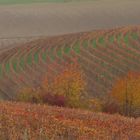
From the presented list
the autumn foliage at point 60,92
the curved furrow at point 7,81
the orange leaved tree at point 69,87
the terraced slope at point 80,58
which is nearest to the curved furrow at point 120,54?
the terraced slope at point 80,58

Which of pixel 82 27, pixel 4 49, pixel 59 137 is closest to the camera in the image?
pixel 59 137

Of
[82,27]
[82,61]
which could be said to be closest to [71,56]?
[82,61]

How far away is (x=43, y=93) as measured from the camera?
49156 mm

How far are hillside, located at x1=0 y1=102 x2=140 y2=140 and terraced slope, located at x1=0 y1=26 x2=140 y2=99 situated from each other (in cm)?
4026

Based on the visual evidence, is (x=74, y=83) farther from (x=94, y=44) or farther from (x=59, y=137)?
(x=59, y=137)

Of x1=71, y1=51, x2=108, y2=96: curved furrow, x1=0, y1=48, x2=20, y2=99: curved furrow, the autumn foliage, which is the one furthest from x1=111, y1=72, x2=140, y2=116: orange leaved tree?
x1=0, y1=48, x2=20, y2=99: curved furrow

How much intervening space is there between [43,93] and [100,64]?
22.2m

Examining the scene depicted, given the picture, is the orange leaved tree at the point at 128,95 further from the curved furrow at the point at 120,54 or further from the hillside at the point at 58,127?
the hillside at the point at 58,127

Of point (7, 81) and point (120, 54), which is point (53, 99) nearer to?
point (7, 81)

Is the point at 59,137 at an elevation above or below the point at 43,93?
above

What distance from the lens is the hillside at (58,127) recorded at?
46.2 ft

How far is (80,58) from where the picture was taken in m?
72.9

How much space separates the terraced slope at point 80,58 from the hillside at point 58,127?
40264mm

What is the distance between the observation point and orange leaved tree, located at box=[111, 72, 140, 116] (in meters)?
49.3
